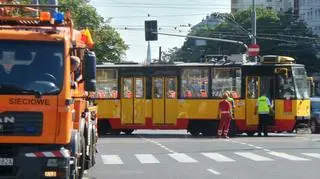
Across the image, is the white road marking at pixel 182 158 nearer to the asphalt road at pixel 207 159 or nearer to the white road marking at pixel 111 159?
the asphalt road at pixel 207 159

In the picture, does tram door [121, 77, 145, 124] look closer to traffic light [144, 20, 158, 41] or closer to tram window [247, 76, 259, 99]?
tram window [247, 76, 259, 99]

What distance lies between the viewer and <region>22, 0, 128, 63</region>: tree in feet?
209

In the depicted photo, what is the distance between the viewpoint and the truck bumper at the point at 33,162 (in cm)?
1123

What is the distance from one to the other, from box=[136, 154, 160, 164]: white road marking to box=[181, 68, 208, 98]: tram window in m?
10.3

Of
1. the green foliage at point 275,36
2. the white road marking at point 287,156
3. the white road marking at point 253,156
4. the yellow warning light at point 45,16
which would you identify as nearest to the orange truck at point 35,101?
the yellow warning light at point 45,16

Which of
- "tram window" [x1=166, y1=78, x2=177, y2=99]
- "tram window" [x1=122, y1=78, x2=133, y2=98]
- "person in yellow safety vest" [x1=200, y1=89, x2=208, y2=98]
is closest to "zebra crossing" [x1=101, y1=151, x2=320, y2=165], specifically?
"person in yellow safety vest" [x1=200, y1=89, x2=208, y2=98]

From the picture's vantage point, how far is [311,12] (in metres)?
119

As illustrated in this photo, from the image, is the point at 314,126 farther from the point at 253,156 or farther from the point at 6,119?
the point at 6,119

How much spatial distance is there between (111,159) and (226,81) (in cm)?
1226

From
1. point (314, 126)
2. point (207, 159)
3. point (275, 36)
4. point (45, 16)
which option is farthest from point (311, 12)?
point (45, 16)

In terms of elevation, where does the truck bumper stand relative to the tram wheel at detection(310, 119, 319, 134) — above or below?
above

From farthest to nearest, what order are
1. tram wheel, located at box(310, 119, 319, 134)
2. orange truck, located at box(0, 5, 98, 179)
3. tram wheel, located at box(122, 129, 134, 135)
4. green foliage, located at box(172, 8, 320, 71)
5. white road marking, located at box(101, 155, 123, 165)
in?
1. green foliage, located at box(172, 8, 320, 71)
2. tram wheel, located at box(310, 119, 319, 134)
3. tram wheel, located at box(122, 129, 134, 135)
4. white road marking, located at box(101, 155, 123, 165)
5. orange truck, located at box(0, 5, 98, 179)

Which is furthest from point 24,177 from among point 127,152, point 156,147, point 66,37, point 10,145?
point 156,147

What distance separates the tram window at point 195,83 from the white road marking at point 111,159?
35.4ft
